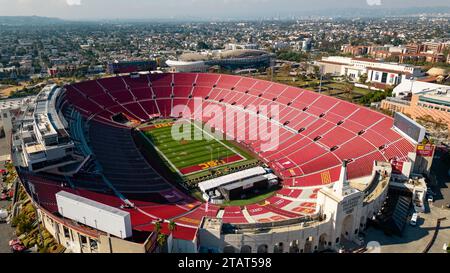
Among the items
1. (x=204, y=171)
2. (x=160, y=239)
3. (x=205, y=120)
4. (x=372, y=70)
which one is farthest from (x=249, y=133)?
(x=372, y=70)

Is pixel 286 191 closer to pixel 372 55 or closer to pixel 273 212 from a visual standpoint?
pixel 273 212

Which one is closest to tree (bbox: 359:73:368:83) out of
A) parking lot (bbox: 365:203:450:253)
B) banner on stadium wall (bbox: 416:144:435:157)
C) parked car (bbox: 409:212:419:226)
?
banner on stadium wall (bbox: 416:144:435:157)

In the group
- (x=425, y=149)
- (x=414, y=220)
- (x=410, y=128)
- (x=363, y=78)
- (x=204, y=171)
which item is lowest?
(x=204, y=171)

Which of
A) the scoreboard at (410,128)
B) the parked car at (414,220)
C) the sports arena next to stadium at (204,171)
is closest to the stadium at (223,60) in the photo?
the sports arena next to stadium at (204,171)

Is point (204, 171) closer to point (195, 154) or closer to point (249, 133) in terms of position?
point (195, 154)

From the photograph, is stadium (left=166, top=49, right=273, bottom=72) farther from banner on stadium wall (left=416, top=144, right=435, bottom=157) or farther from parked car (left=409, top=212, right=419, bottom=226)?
parked car (left=409, top=212, right=419, bottom=226)

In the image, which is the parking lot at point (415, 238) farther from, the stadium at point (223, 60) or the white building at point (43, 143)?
the stadium at point (223, 60)

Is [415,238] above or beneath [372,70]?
beneath
